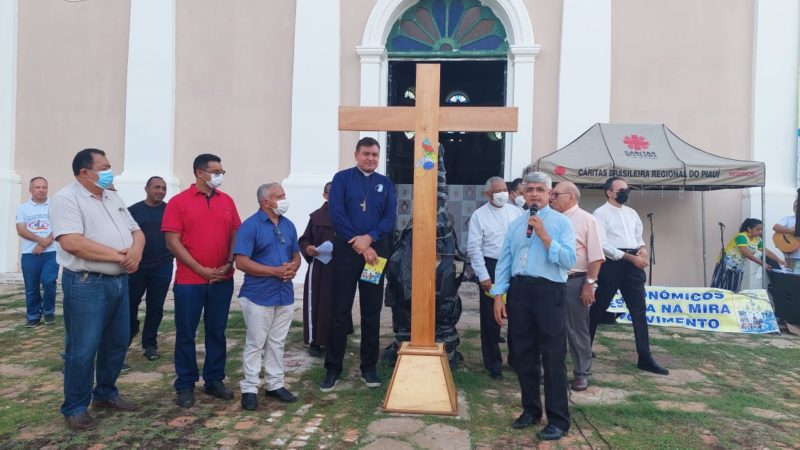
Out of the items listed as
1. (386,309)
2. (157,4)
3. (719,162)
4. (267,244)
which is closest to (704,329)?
(719,162)

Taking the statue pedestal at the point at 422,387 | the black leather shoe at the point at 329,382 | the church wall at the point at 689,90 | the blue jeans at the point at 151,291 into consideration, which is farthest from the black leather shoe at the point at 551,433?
the church wall at the point at 689,90

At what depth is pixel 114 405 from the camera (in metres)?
3.80

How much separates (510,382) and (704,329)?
3696mm

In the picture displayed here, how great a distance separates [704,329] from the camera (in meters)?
6.93

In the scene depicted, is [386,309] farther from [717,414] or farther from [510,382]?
[717,414]

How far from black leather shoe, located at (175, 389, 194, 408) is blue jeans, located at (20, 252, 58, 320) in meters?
3.38

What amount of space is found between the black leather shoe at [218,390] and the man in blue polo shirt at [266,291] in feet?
0.64

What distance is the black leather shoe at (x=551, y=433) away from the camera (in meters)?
3.40

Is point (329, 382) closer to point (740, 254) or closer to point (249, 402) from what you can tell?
point (249, 402)

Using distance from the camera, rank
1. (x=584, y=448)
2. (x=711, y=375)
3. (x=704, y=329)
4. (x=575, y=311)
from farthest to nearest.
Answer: (x=704, y=329) → (x=711, y=375) → (x=575, y=311) → (x=584, y=448)

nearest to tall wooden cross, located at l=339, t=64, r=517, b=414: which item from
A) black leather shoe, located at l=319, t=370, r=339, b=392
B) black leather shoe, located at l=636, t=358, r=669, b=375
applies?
black leather shoe, located at l=319, t=370, r=339, b=392

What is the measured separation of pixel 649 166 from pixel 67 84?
952cm

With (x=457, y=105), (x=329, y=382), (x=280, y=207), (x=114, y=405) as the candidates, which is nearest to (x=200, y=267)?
(x=280, y=207)

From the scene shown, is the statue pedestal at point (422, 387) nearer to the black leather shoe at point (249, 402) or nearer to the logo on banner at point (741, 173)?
the black leather shoe at point (249, 402)
